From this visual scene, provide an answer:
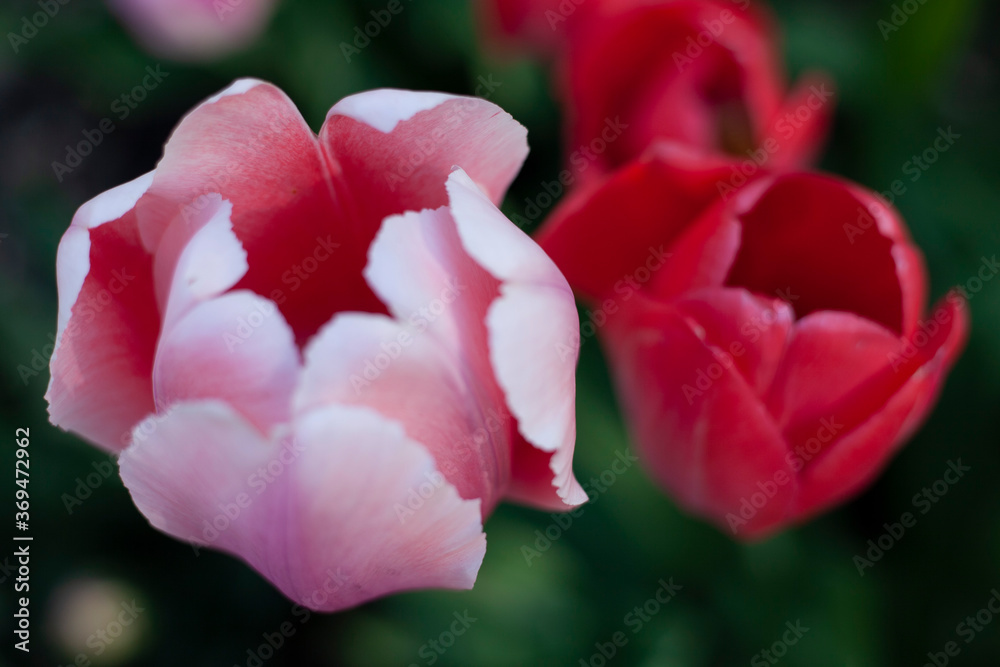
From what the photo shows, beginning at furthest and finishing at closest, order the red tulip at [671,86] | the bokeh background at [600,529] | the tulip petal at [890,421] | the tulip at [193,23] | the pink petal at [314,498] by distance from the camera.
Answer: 1. the tulip at [193,23]
2. the bokeh background at [600,529]
3. the red tulip at [671,86]
4. the tulip petal at [890,421]
5. the pink petal at [314,498]

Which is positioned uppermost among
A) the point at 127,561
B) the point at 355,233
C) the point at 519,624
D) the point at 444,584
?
the point at 355,233

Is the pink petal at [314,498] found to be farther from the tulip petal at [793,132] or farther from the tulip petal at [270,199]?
the tulip petal at [793,132]

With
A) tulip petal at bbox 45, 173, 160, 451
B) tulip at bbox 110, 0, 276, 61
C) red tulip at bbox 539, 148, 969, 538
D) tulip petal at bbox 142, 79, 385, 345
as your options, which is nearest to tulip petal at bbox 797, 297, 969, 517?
red tulip at bbox 539, 148, 969, 538

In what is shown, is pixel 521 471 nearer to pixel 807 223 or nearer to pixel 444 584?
pixel 444 584

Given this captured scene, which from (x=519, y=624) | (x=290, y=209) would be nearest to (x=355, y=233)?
(x=290, y=209)

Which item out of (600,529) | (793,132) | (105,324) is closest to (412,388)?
(105,324)

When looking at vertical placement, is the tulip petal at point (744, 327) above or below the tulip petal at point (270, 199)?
below

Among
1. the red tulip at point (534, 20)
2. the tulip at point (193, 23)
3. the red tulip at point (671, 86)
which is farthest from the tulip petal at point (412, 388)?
the tulip at point (193, 23)
